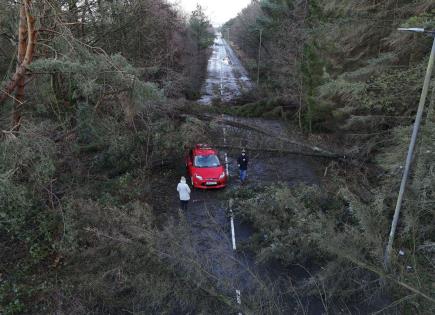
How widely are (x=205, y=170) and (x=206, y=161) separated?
0.65m

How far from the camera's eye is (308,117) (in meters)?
21.9

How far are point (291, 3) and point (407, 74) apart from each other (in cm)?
1941

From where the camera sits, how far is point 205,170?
48.3 feet

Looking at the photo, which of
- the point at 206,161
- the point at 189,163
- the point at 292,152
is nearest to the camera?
the point at 206,161

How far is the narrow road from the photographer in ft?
107

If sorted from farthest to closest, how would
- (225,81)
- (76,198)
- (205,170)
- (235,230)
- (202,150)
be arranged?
(225,81)
(202,150)
(205,170)
(235,230)
(76,198)

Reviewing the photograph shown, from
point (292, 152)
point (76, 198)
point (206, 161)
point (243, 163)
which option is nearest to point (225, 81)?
point (292, 152)

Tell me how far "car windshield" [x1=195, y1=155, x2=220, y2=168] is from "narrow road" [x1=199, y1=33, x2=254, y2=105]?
13.7 meters

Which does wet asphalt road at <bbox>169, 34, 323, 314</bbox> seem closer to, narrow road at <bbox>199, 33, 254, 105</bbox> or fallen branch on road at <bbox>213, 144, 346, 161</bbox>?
Result: fallen branch on road at <bbox>213, 144, 346, 161</bbox>

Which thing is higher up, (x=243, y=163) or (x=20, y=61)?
(x=20, y=61)

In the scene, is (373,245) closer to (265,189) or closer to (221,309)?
(221,309)

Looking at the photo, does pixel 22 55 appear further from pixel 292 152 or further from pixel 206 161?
pixel 292 152

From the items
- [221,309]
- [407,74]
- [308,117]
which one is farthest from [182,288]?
[308,117]

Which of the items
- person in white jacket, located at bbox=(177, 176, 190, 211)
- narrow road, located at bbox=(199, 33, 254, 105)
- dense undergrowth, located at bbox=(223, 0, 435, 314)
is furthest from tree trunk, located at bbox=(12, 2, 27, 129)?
narrow road, located at bbox=(199, 33, 254, 105)
